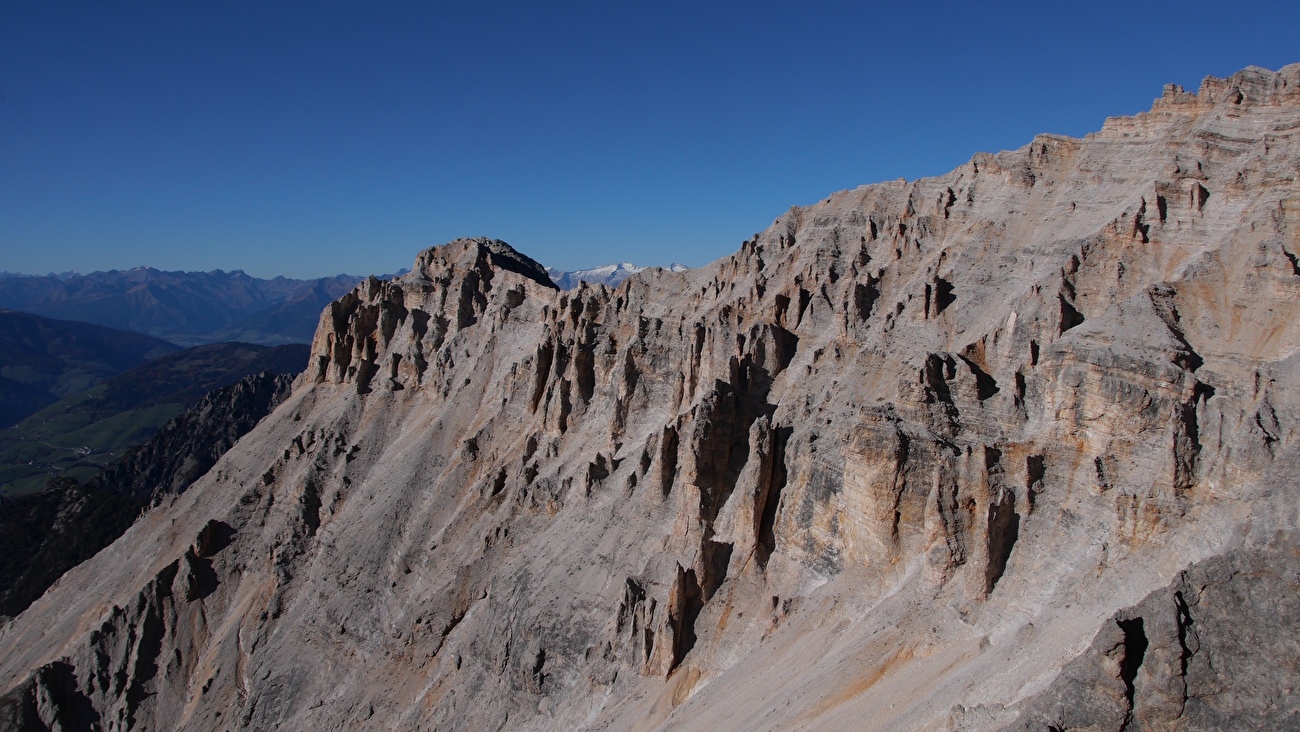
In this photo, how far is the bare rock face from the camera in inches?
1304

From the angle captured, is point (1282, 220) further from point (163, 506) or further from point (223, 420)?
point (223, 420)

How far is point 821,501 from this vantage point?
47.0 m

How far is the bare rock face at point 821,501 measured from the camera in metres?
33.1

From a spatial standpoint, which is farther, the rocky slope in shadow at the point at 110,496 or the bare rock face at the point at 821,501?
the rocky slope in shadow at the point at 110,496

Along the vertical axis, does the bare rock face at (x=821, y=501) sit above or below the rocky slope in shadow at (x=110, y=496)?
above

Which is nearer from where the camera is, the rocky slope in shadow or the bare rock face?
the bare rock face

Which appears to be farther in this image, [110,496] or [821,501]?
[110,496]

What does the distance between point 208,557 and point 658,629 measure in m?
56.2

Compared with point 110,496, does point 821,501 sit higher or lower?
higher

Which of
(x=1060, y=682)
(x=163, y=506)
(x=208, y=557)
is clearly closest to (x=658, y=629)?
(x=1060, y=682)

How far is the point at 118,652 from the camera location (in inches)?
2726

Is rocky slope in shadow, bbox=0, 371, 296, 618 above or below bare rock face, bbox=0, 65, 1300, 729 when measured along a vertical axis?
below

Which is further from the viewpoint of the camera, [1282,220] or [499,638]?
[499,638]

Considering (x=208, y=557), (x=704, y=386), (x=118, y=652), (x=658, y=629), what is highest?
(x=704, y=386)
